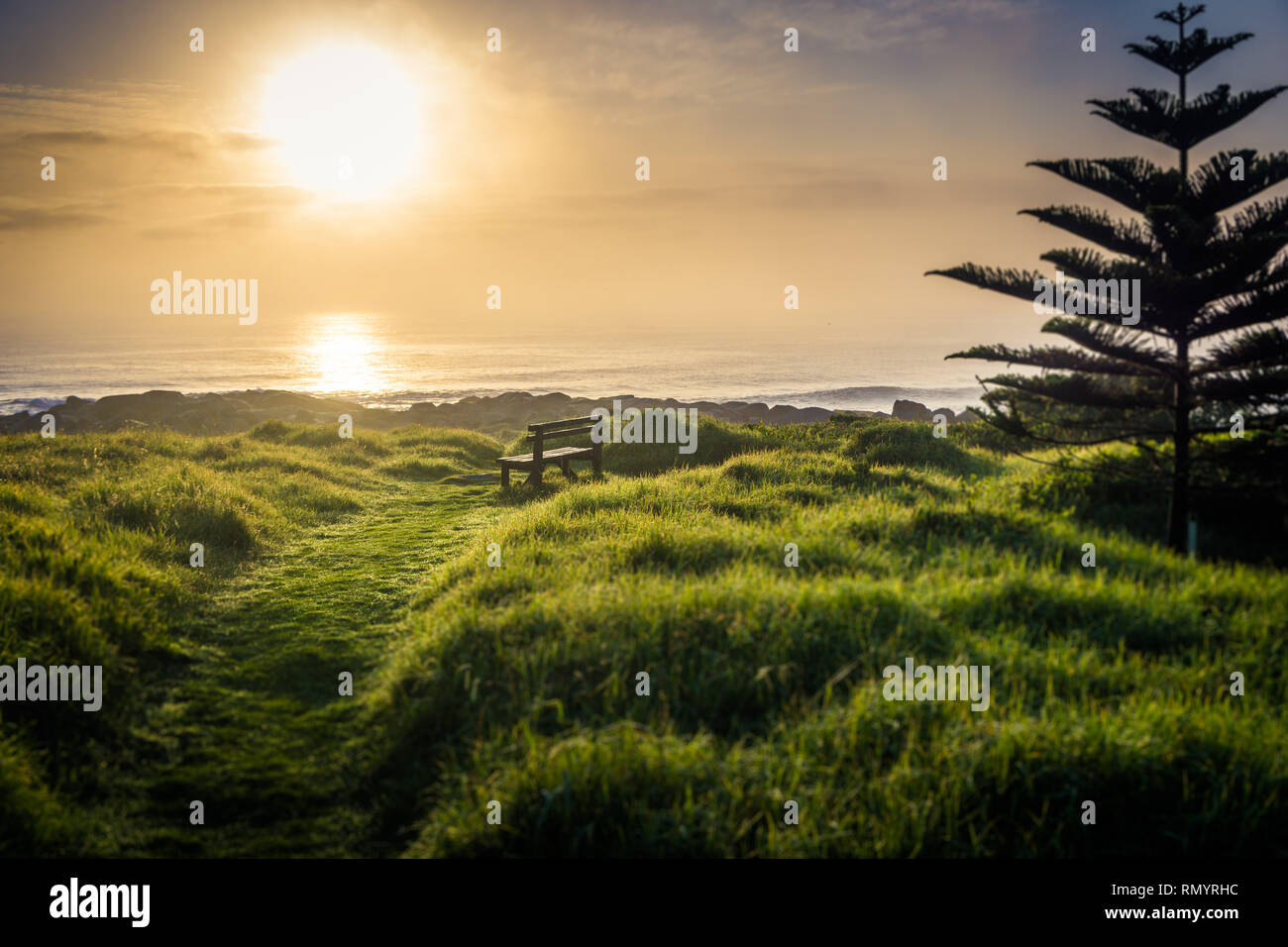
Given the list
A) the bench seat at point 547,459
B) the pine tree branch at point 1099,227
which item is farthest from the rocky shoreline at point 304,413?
the pine tree branch at point 1099,227

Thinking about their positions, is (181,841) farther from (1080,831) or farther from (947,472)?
(947,472)

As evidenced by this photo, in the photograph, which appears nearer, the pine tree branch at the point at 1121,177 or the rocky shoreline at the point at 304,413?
the pine tree branch at the point at 1121,177

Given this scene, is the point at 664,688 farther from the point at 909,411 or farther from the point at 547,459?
the point at 909,411

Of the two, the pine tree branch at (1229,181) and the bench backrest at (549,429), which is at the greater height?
the pine tree branch at (1229,181)

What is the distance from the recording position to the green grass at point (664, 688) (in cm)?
371

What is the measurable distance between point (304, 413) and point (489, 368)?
61.8 meters

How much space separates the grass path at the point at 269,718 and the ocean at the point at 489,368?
142ft

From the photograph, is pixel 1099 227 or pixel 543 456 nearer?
pixel 1099 227

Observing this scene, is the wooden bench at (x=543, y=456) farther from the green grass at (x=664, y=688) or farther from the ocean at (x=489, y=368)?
the ocean at (x=489, y=368)

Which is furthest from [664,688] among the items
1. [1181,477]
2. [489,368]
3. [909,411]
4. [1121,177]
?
[489,368]

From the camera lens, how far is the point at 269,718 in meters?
5.34

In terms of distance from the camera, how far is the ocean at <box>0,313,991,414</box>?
237ft
